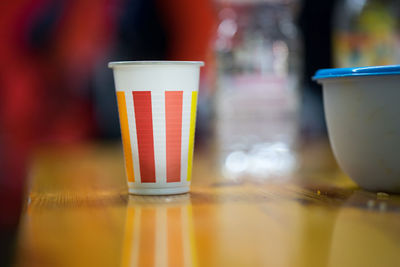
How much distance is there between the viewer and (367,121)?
0.83m

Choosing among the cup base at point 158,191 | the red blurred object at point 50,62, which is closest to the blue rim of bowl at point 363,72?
the cup base at point 158,191

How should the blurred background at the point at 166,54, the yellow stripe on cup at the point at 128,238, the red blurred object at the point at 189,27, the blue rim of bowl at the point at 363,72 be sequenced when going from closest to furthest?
1. the yellow stripe on cup at the point at 128,238
2. the blue rim of bowl at the point at 363,72
3. the blurred background at the point at 166,54
4. the red blurred object at the point at 189,27

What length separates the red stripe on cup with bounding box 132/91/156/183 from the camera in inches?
31.1

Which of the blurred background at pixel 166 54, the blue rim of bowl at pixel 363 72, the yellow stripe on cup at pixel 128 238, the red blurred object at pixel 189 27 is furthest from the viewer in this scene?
the red blurred object at pixel 189 27

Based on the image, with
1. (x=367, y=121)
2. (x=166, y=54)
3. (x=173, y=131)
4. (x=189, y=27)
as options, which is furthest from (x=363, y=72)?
(x=189, y=27)

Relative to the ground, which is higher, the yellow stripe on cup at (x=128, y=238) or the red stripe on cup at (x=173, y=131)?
the red stripe on cup at (x=173, y=131)

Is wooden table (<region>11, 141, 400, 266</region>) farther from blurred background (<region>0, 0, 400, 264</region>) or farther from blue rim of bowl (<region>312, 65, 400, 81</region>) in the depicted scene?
blurred background (<region>0, 0, 400, 264</region>)

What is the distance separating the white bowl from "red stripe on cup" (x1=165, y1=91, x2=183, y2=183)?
235 mm

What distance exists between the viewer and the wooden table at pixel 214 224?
498 mm

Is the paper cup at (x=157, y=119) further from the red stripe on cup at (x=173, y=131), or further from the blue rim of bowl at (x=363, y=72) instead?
the blue rim of bowl at (x=363, y=72)

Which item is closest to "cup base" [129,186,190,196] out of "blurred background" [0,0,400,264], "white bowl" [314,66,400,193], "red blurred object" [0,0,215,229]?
"white bowl" [314,66,400,193]

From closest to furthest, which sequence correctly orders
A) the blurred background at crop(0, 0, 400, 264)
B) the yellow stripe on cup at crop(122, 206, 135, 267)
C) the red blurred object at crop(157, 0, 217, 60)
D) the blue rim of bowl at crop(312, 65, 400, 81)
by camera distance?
the yellow stripe on cup at crop(122, 206, 135, 267) → the blue rim of bowl at crop(312, 65, 400, 81) → the blurred background at crop(0, 0, 400, 264) → the red blurred object at crop(157, 0, 217, 60)

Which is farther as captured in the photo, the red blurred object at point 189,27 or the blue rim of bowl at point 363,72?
the red blurred object at point 189,27

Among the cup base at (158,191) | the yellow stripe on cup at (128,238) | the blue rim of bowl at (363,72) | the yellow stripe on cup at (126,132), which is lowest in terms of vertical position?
the yellow stripe on cup at (128,238)
